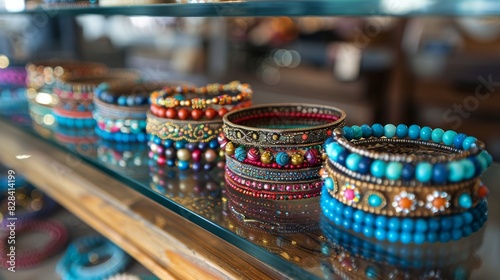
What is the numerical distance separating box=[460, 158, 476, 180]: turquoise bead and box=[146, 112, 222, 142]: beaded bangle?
1.19 ft

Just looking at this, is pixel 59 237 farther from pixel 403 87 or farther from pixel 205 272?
pixel 403 87

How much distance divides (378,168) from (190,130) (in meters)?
0.33

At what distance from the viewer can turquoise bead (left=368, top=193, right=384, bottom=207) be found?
0.45 m

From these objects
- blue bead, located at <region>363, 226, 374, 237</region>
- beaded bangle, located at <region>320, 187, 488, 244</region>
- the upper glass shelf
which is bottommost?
blue bead, located at <region>363, 226, 374, 237</region>

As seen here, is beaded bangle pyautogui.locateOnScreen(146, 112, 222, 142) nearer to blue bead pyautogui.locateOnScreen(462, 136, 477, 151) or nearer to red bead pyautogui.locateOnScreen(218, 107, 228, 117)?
red bead pyautogui.locateOnScreen(218, 107, 228, 117)

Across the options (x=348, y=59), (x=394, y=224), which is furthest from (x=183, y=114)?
(x=348, y=59)

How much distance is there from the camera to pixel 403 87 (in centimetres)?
204

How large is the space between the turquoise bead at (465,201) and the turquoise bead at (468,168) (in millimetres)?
19

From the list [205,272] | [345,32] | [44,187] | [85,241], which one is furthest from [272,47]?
[205,272]

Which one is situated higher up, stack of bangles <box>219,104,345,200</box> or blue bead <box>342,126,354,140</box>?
blue bead <box>342,126,354,140</box>

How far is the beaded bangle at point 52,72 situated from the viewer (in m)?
1.09

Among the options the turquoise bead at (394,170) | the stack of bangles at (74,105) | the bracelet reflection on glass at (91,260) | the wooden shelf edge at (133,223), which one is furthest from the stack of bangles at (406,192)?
the bracelet reflection on glass at (91,260)

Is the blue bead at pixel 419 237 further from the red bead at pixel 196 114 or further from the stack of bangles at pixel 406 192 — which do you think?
the red bead at pixel 196 114

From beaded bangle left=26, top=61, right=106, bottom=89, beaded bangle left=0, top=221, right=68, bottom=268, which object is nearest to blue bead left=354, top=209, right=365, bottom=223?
beaded bangle left=26, top=61, right=106, bottom=89
